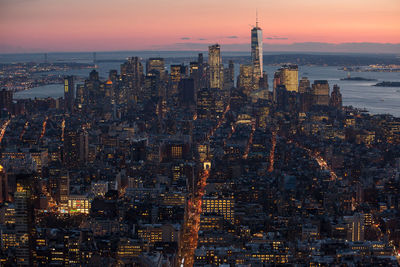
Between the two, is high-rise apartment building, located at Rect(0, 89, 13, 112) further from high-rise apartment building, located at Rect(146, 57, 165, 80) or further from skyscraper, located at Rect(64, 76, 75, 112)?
high-rise apartment building, located at Rect(146, 57, 165, 80)

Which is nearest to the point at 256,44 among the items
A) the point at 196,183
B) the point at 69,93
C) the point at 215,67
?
the point at 215,67

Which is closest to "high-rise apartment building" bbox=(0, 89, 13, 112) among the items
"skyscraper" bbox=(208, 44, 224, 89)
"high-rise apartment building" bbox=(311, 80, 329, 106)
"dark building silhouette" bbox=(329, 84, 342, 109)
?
"high-rise apartment building" bbox=(311, 80, 329, 106)

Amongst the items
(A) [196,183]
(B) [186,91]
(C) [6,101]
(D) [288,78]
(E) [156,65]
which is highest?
(E) [156,65]

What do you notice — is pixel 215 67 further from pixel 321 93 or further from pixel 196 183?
pixel 196 183

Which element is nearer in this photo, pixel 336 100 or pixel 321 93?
pixel 336 100

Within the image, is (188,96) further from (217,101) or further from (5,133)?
(5,133)
